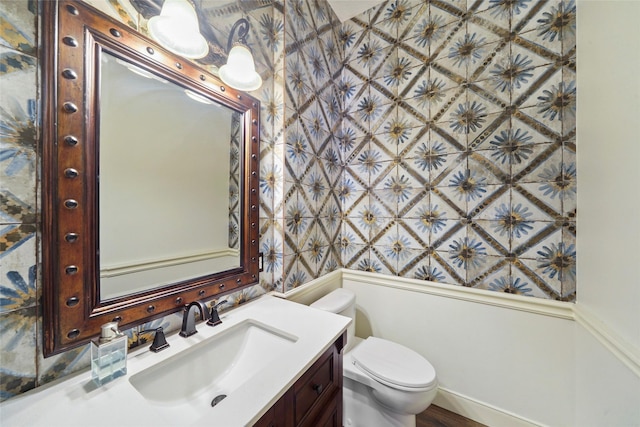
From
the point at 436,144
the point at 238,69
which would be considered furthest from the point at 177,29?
the point at 436,144

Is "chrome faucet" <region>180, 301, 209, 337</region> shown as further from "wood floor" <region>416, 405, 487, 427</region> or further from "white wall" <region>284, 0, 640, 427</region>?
"wood floor" <region>416, 405, 487, 427</region>

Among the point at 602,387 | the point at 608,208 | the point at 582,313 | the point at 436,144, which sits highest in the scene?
the point at 436,144

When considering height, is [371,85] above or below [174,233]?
above

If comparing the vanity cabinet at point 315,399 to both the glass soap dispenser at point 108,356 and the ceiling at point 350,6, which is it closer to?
the glass soap dispenser at point 108,356

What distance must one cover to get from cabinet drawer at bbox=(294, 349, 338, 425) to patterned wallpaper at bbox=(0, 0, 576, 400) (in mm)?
509

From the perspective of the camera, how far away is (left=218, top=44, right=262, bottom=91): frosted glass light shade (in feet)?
3.37

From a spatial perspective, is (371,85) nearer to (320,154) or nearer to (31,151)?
(320,154)

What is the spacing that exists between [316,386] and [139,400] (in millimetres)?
527

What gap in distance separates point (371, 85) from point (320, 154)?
688mm

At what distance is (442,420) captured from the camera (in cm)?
141

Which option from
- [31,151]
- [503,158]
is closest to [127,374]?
[31,151]

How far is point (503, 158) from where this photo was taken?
4.35 ft

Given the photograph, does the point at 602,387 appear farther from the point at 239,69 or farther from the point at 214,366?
the point at 239,69

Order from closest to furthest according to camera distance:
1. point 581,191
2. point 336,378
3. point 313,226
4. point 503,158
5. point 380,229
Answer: point 336,378 < point 581,191 < point 503,158 < point 313,226 < point 380,229
